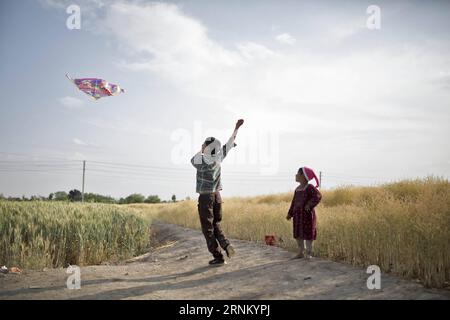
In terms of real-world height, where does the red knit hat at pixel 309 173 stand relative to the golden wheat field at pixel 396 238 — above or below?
above

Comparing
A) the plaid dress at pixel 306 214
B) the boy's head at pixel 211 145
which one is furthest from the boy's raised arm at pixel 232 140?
the plaid dress at pixel 306 214

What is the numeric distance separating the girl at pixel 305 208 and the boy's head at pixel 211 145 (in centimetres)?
194

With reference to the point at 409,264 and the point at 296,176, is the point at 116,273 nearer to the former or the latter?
the point at 296,176

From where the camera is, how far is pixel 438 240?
246 inches

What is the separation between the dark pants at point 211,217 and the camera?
739cm

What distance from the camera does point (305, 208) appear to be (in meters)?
7.80

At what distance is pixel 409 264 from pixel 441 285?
766 millimetres

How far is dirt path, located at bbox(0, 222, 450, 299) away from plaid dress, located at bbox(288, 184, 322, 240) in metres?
0.58

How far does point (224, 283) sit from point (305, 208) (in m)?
2.48

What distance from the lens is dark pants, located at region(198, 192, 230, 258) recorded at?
739 cm

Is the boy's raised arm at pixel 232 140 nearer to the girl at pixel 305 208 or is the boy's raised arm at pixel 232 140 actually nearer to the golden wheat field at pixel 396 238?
the girl at pixel 305 208

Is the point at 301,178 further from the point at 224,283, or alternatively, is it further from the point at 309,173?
the point at 224,283
